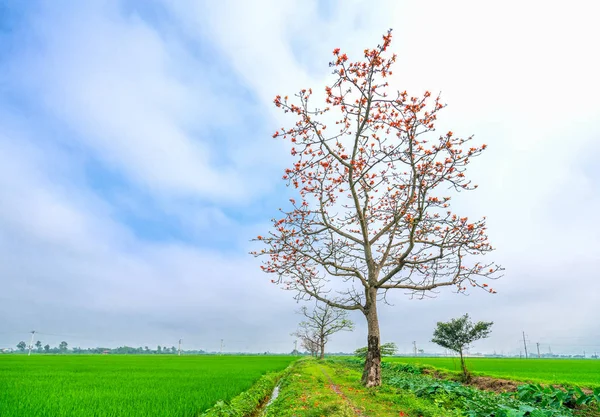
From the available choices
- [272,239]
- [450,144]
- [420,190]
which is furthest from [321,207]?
[450,144]

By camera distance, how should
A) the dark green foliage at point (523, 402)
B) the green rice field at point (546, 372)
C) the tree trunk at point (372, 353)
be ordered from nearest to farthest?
the dark green foliage at point (523, 402)
the tree trunk at point (372, 353)
the green rice field at point (546, 372)

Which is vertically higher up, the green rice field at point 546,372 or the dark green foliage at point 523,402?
the dark green foliage at point 523,402

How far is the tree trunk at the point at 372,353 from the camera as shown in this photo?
540 inches

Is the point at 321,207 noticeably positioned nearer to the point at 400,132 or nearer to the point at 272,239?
the point at 272,239

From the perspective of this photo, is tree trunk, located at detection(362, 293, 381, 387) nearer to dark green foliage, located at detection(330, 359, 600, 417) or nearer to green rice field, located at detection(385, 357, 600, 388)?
dark green foliage, located at detection(330, 359, 600, 417)

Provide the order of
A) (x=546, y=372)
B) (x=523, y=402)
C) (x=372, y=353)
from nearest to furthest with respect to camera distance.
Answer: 1. (x=523, y=402)
2. (x=372, y=353)
3. (x=546, y=372)

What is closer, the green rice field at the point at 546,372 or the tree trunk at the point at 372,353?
the tree trunk at the point at 372,353

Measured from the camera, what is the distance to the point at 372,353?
14.1 m

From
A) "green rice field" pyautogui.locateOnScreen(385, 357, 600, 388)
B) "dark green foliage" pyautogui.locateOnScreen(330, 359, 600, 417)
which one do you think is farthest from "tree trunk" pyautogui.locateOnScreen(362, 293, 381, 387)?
"green rice field" pyautogui.locateOnScreen(385, 357, 600, 388)

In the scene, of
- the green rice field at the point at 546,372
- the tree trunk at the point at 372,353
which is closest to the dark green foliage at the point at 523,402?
the green rice field at the point at 546,372

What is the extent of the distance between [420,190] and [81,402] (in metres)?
12.0

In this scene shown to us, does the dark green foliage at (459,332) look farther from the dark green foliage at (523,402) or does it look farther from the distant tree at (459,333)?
the dark green foliage at (523,402)

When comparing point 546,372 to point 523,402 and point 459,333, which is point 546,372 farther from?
point 523,402

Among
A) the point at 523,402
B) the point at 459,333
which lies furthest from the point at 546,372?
the point at 523,402
